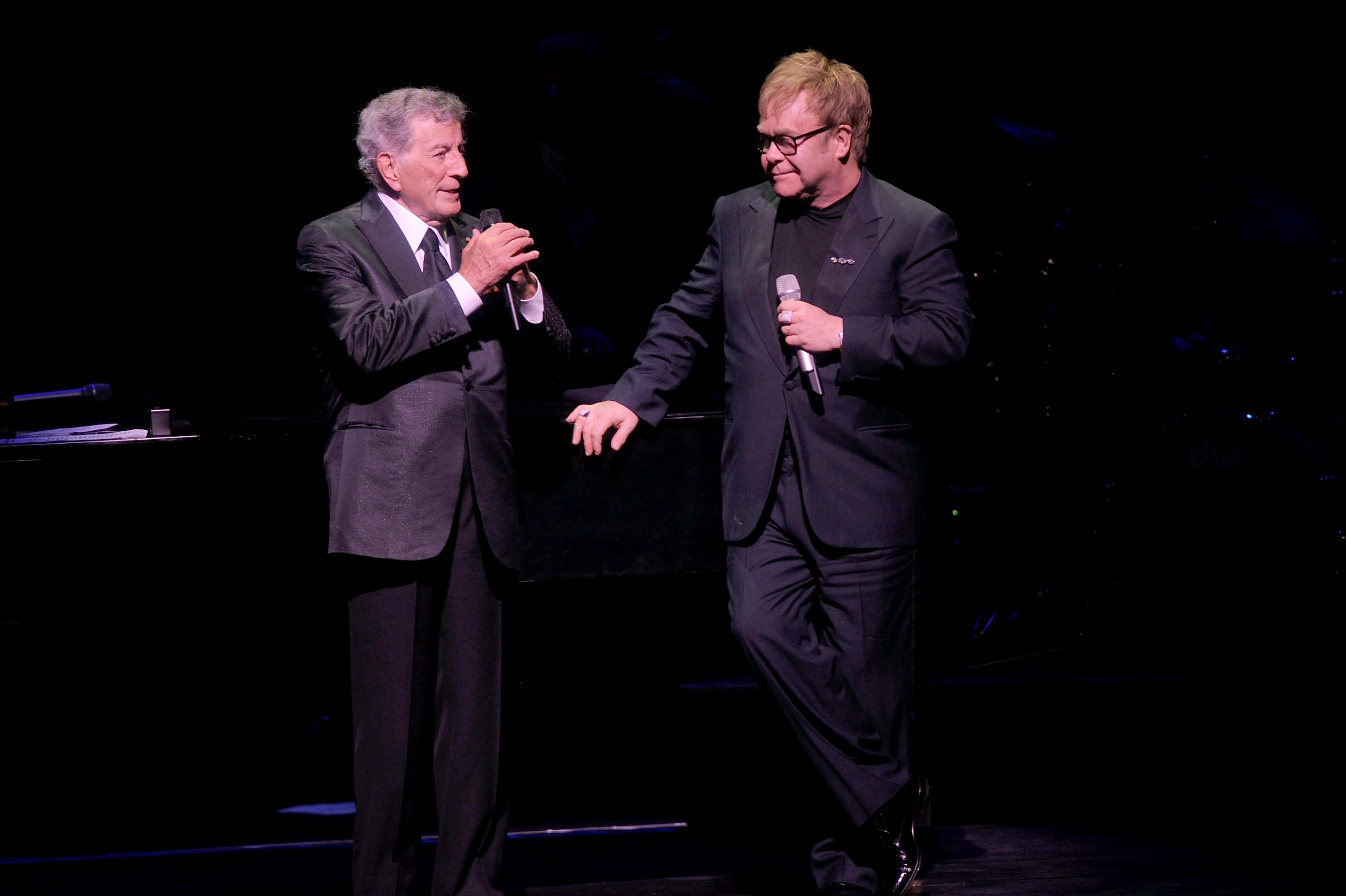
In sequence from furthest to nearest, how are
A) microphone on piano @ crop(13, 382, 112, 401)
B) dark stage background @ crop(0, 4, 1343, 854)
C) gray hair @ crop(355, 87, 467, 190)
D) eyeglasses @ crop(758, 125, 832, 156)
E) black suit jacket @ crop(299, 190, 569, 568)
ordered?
microphone on piano @ crop(13, 382, 112, 401) < dark stage background @ crop(0, 4, 1343, 854) < eyeglasses @ crop(758, 125, 832, 156) < gray hair @ crop(355, 87, 467, 190) < black suit jacket @ crop(299, 190, 569, 568)

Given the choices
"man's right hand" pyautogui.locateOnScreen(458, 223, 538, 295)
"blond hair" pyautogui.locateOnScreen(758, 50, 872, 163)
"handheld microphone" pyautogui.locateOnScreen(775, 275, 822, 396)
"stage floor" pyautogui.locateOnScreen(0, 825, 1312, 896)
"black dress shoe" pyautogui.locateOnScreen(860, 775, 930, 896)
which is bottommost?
"stage floor" pyautogui.locateOnScreen(0, 825, 1312, 896)

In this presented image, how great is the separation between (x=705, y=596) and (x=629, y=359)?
3.77 feet

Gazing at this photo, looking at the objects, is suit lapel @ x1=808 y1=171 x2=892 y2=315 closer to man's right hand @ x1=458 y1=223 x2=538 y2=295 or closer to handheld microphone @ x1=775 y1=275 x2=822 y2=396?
handheld microphone @ x1=775 y1=275 x2=822 y2=396

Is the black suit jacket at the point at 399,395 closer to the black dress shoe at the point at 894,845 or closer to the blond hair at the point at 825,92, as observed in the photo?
the blond hair at the point at 825,92

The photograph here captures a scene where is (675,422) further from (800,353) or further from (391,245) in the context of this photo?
(391,245)

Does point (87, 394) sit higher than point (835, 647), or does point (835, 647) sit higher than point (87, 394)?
point (87, 394)

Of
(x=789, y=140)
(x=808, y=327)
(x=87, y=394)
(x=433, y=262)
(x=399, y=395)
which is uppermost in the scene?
(x=789, y=140)

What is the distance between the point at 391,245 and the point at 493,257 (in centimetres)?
27

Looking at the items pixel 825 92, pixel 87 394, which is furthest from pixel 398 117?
pixel 87 394

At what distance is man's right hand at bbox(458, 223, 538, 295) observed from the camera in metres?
2.42

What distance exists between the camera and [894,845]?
2.66 meters

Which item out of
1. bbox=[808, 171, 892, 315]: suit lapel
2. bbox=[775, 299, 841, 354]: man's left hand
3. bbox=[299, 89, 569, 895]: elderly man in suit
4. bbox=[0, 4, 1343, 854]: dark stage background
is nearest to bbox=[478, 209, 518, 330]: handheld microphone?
bbox=[299, 89, 569, 895]: elderly man in suit

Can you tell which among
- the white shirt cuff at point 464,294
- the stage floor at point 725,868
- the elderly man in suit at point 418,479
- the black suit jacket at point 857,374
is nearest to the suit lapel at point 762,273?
the black suit jacket at point 857,374

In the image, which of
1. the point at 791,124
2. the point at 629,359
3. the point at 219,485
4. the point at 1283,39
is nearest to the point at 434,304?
the point at 791,124
